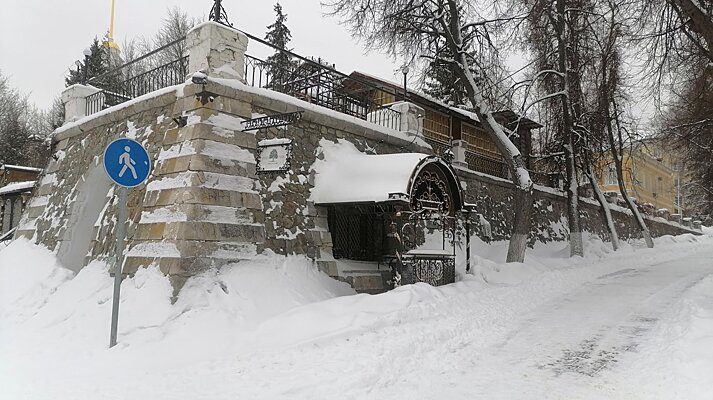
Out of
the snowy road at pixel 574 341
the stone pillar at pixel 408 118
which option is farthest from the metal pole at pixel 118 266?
the stone pillar at pixel 408 118

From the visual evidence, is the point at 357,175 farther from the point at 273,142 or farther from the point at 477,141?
the point at 477,141

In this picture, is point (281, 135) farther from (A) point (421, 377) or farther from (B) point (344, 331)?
(A) point (421, 377)

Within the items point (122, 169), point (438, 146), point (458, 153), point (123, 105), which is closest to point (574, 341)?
point (122, 169)

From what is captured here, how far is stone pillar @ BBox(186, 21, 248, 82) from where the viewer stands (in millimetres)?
9578

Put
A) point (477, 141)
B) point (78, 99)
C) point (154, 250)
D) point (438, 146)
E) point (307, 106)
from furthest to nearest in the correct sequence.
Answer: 1. point (477, 141)
2. point (438, 146)
3. point (78, 99)
4. point (307, 106)
5. point (154, 250)

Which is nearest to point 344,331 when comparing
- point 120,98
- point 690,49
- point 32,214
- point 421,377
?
point 421,377

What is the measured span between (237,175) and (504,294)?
5929 mm

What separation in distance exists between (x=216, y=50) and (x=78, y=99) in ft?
19.5

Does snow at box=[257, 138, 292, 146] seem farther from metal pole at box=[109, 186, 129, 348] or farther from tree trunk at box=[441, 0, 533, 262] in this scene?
tree trunk at box=[441, 0, 533, 262]

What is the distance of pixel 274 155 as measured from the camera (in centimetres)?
922

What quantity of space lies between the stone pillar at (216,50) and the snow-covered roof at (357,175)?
98.0 inches

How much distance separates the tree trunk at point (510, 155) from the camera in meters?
14.4

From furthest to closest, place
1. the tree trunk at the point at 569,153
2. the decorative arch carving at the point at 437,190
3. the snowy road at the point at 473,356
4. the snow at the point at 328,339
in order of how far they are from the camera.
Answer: the tree trunk at the point at 569,153, the decorative arch carving at the point at 437,190, the snow at the point at 328,339, the snowy road at the point at 473,356

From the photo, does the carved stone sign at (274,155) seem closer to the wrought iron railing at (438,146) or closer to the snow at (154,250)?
the snow at (154,250)
